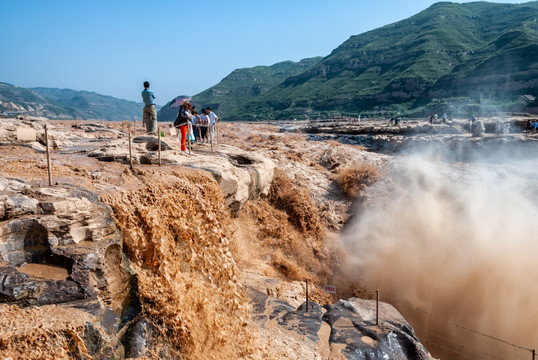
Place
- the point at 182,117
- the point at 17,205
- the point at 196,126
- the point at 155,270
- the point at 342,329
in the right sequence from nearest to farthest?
1. the point at 17,205
2. the point at 155,270
3. the point at 342,329
4. the point at 182,117
5. the point at 196,126

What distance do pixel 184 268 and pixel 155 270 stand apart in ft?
2.18

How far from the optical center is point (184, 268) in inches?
231

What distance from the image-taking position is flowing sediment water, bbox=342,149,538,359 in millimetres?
9266

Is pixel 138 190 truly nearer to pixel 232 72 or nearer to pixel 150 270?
pixel 150 270

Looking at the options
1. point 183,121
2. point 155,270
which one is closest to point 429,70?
point 183,121

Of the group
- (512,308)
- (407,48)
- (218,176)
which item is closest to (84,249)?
(218,176)

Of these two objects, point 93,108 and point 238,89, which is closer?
point 93,108

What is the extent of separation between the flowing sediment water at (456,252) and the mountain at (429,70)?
94.6 ft

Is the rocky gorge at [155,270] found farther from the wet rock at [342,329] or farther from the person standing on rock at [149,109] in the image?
the person standing on rock at [149,109]

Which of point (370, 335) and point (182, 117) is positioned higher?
point (182, 117)

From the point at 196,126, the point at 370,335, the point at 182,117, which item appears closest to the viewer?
the point at 370,335

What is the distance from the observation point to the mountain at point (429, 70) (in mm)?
48969

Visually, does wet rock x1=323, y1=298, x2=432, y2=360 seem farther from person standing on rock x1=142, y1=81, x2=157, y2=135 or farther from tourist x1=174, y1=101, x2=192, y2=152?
person standing on rock x1=142, y1=81, x2=157, y2=135

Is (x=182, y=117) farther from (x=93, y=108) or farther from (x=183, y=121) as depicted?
(x=93, y=108)
